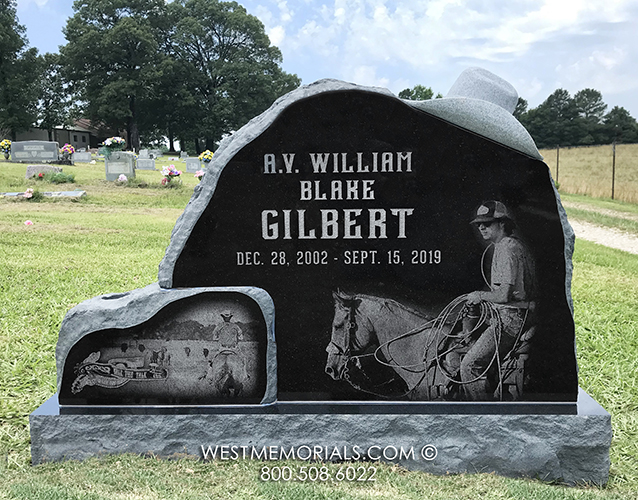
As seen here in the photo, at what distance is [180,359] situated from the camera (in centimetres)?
301

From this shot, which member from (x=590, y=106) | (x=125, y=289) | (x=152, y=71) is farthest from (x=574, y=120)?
(x=125, y=289)

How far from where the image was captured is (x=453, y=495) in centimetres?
274

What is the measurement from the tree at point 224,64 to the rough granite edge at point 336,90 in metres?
40.2

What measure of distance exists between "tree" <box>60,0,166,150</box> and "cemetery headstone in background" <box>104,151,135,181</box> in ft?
81.8

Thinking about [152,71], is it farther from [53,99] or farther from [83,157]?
[83,157]

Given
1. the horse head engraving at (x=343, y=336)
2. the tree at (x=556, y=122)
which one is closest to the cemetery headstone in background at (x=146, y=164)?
the horse head engraving at (x=343, y=336)

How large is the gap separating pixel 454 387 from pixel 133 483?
161 cm

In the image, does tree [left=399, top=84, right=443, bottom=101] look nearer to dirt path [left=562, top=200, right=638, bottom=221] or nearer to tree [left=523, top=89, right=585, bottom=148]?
tree [left=523, top=89, right=585, bottom=148]

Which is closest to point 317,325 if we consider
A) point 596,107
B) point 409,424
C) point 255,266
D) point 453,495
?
point 255,266

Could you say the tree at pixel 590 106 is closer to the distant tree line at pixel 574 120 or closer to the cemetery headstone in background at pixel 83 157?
the distant tree line at pixel 574 120

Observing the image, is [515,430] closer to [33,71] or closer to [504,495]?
[504,495]

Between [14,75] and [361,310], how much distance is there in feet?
136

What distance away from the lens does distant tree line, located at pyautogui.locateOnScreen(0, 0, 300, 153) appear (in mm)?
40312

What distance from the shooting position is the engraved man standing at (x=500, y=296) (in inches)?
117
